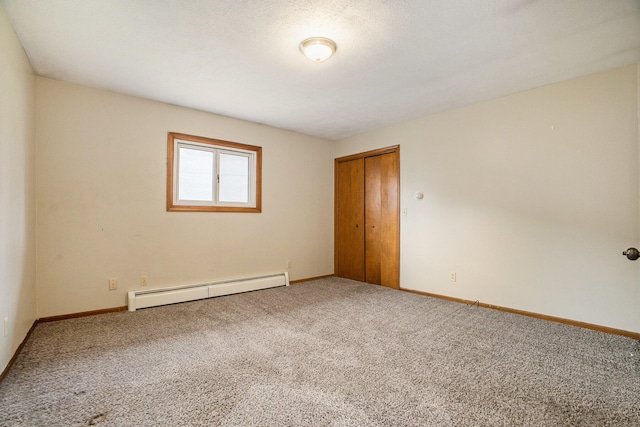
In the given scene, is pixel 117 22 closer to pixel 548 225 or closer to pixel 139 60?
pixel 139 60

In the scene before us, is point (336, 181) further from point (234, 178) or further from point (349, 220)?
point (234, 178)

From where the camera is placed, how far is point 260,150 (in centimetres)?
444

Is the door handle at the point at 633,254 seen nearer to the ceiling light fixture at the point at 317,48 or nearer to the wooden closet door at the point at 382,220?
the wooden closet door at the point at 382,220

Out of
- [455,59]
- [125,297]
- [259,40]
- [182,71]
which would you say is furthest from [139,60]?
[455,59]

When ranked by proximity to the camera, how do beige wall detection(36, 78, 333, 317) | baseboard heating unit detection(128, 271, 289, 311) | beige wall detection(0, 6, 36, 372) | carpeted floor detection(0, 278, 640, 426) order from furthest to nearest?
1. baseboard heating unit detection(128, 271, 289, 311)
2. beige wall detection(36, 78, 333, 317)
3. beige wall detection(0, 6, 36, 372)
4. carpeted floor detection(0, 278, 640, 426)

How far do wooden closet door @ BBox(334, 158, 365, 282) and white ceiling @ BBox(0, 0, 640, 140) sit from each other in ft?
5.72

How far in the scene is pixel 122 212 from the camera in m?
3.30

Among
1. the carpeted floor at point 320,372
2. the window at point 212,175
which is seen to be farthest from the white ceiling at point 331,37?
the carpeted floor at point 320,372

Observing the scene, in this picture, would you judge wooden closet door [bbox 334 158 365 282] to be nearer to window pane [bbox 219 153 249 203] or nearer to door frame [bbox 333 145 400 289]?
door frame [bbox 333 145 400 289]

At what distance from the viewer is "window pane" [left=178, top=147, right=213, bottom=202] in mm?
3793

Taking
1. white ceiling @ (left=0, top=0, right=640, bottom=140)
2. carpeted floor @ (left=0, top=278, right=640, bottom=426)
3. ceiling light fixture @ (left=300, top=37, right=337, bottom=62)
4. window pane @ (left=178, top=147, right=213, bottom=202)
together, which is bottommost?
carpeted floor @ (left=0, top=278, right=640, bottom=426)

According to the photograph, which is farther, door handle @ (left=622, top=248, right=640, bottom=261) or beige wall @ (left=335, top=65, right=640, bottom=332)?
beige wall @ (left=335, top=65, right=640, bottom=332)

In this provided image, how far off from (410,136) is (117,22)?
3.55 m

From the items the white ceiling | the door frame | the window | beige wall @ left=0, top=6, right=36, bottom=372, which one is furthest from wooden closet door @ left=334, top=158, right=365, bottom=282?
beige wall @ left=0, top=6, right=36, bottom=372
